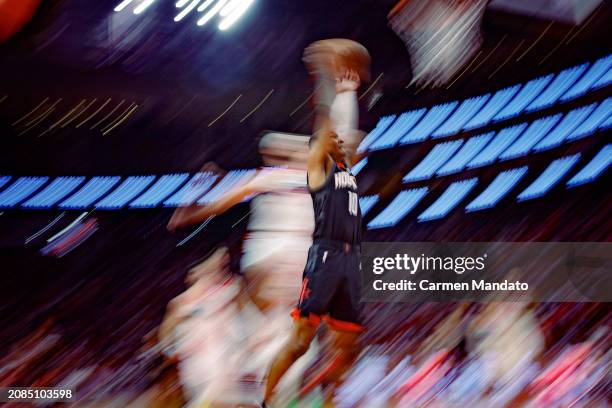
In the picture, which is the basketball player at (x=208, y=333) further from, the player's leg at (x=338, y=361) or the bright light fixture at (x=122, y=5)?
the bright light fixture at (x=122, y=5)

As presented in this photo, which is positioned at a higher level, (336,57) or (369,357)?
(336,57)

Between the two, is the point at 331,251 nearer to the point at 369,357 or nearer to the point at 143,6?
the point at 369,357

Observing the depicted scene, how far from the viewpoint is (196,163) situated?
12.1ft

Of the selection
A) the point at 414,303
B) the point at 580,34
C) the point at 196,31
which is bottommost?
the point at 414,303

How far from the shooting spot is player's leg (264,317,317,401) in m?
3.10

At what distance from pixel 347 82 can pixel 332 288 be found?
3.52 ft

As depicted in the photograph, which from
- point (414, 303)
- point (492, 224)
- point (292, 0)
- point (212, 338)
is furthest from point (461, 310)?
point (292, 0)

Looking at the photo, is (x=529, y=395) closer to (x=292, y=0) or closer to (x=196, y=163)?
(x=196, y=163)

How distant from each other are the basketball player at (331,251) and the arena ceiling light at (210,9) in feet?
1.60

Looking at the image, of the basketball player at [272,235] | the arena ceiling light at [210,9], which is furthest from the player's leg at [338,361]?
the arena ceiling light at [210,9]

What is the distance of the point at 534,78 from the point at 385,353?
1.68 m

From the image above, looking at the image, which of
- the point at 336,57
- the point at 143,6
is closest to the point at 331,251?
the point at 336,57

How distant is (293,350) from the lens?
3.11m

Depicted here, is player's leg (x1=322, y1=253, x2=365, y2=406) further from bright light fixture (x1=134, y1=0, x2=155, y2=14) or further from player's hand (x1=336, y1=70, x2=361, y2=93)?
bright light fixture (x1=134, y1=0, x2=155, y2=14)
